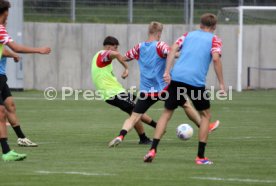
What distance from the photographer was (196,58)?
40.7ft

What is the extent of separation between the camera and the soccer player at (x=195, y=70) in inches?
486

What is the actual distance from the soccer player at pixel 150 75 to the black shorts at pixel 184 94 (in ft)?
8.01

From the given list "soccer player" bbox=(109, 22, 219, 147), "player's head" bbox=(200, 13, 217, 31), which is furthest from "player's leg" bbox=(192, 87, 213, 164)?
"soccer player" bbox=(109, 22, 219, 147)

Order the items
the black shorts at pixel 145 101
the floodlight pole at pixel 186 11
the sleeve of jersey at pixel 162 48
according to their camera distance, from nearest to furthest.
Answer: the sleeve of jersey at pixel 162 48 → the black shorts at pixel 145 101 → the floodlight pole at pixel 186 11

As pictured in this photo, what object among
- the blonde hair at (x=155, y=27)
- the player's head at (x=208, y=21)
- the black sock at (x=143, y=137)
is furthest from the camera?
the black sock at (x=143, y=137)

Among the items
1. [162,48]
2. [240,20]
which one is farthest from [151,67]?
[240,20]

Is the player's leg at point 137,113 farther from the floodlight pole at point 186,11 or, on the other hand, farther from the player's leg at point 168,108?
the floodlight pole at point 186,11

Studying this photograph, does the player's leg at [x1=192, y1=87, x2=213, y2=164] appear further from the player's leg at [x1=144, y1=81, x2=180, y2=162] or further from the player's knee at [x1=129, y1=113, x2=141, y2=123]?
the player's knee at [x1=129, y1=113, x2=141, y2=123]

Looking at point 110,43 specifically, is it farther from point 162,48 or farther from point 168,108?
point 168,108

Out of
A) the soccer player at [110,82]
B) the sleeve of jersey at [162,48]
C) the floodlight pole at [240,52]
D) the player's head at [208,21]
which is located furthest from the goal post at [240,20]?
the player's head at [208,21]

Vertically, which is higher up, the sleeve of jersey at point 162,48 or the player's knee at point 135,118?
the sleeve of jersey at point 162,48

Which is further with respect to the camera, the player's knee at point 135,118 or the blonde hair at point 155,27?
the player's knee at point 135,118

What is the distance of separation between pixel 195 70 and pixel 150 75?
2898 millimetres

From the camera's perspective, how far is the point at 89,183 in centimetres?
998
